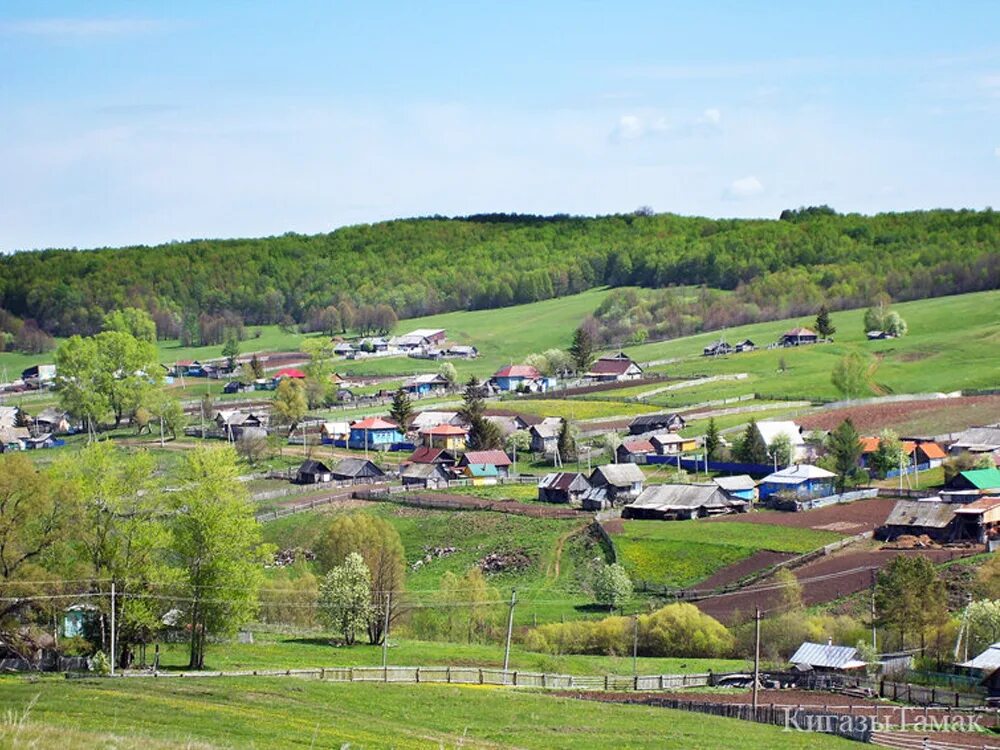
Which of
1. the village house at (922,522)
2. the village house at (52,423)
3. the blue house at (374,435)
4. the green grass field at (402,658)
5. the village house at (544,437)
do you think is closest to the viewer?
the green grass field at (402,658)

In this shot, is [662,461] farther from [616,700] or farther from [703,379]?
[616,700]

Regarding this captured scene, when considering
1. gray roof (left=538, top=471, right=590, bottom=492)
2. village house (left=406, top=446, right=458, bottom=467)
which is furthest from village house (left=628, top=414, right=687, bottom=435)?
gray roof (left=538, top=471, right=590, bottom=492)

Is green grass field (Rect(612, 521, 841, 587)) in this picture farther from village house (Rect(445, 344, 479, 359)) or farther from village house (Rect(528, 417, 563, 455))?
village house (Rect(445, 344, 479, 359))

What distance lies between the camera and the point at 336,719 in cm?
3925

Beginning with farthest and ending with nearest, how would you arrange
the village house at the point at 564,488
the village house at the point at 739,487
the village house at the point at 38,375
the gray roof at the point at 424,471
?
the village house at the point at 38,375
the gray roof at the point at 424,471
the village house at the point at 564,488
the village house at the point at 739,487

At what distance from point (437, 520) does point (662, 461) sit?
70.4 feet

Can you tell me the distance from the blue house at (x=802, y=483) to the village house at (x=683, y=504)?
2967 millimetres

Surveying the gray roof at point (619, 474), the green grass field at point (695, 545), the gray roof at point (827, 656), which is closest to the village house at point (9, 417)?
the gray roof at point (619, 474)

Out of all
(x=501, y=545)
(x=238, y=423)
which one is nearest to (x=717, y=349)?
(x=238, y=423)

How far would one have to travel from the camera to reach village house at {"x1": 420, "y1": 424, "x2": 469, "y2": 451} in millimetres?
117750

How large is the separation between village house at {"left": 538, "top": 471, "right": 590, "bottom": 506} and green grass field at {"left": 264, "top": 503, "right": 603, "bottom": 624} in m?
6.27

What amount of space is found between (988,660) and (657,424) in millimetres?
62053

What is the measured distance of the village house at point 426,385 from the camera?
15575cm

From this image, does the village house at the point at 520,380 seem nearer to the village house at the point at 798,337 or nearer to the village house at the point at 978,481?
the village house at the point at 798,337
